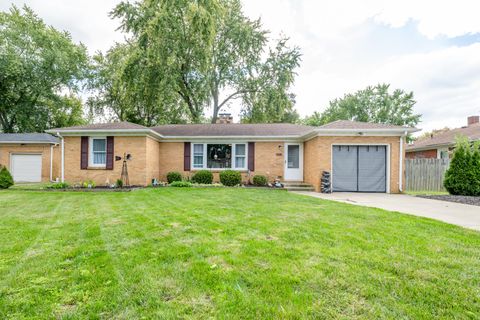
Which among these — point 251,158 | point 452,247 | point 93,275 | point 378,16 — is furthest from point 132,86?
point 452,247

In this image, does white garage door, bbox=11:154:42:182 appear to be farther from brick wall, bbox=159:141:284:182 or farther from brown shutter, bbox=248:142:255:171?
brown shutter, bbox=248:142:255:171

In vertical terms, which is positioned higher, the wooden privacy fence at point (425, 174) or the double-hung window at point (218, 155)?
the double-hung window at point (218, 155)

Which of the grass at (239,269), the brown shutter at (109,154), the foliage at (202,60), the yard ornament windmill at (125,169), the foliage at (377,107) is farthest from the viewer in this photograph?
the foliage at (377,107)

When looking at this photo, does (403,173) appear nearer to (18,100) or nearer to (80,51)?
(80,51)

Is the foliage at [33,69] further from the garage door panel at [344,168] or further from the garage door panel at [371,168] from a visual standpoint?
the garage door panel at [371,168]

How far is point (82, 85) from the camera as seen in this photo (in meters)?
24.0

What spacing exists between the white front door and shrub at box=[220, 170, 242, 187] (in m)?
2.59

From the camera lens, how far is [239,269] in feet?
8.75

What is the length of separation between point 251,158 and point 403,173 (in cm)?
698

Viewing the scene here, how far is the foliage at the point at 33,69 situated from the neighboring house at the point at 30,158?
703cm

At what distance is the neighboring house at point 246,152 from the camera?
1085cm

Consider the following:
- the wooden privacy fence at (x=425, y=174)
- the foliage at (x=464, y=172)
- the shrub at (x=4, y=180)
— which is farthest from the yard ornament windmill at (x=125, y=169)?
the foliage at (x=464, y=172)

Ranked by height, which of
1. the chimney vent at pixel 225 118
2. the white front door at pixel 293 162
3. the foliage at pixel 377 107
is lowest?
the white front door at pixel 293 162

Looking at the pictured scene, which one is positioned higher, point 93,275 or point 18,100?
point 18,100
